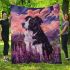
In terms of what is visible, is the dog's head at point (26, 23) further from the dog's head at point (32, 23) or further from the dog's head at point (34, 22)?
the dog's head at point (34, 22)

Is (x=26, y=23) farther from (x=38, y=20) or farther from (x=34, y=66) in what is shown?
(x=34, y=66)

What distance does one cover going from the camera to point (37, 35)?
41.8 ft

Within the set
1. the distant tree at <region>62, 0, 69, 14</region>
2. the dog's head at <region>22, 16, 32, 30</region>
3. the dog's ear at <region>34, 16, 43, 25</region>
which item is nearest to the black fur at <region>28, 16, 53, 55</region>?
the dog's ear at <region>34, 16, 43, 25</region>

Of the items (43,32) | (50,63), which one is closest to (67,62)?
(50,63)

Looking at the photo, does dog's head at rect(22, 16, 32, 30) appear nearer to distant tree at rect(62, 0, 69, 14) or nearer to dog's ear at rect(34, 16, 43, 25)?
dog's ear at rect(34, 16, 43, 25)

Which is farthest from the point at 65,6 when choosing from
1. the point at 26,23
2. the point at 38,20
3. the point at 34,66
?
the point at 34,66

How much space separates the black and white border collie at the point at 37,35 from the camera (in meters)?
12.7

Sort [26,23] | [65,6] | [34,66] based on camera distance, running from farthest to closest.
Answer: [65,6]
[26,23]
[34,66]

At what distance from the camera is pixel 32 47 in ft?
41.8

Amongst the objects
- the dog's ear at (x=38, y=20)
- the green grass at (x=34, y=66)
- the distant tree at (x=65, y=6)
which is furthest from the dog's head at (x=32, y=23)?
the distant tree at (x=65, y=6)

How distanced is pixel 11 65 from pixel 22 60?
1.75 ft

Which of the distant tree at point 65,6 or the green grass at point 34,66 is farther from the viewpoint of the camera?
the distant tree at point 65,6

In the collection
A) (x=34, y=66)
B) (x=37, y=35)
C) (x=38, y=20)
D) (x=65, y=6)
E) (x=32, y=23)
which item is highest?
(x=65, y=6)

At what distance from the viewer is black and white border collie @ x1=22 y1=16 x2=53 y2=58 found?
12.7 meters
